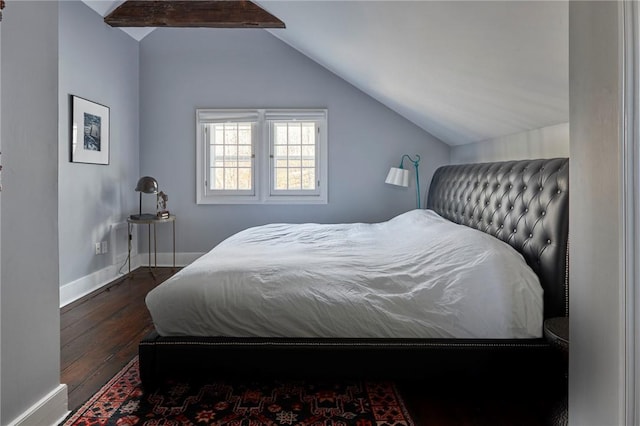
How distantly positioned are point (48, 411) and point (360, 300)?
1335mm

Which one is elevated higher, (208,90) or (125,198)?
(208,90)

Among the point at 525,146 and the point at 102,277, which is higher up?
the point at 525,146

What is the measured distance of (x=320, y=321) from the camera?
1860 millimetres

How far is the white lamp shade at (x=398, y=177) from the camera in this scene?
446cm

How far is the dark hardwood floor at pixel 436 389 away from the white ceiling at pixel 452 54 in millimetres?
1485

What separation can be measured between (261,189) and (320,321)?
315cm

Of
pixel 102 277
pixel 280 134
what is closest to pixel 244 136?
pixel 280 134

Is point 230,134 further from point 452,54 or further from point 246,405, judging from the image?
point 246,405

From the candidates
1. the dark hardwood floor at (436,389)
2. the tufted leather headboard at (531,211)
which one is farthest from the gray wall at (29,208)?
the tufted leather headboard at (531,211)

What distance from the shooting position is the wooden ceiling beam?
401 centimetres

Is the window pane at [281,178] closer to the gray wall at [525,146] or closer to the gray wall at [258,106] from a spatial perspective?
the gray wall at [258,106]

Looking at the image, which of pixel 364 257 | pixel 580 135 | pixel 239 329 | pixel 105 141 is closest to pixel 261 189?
pixel 105 141

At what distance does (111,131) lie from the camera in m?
4.23

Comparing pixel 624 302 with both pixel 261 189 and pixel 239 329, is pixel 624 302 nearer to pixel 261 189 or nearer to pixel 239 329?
pixel 239 329
